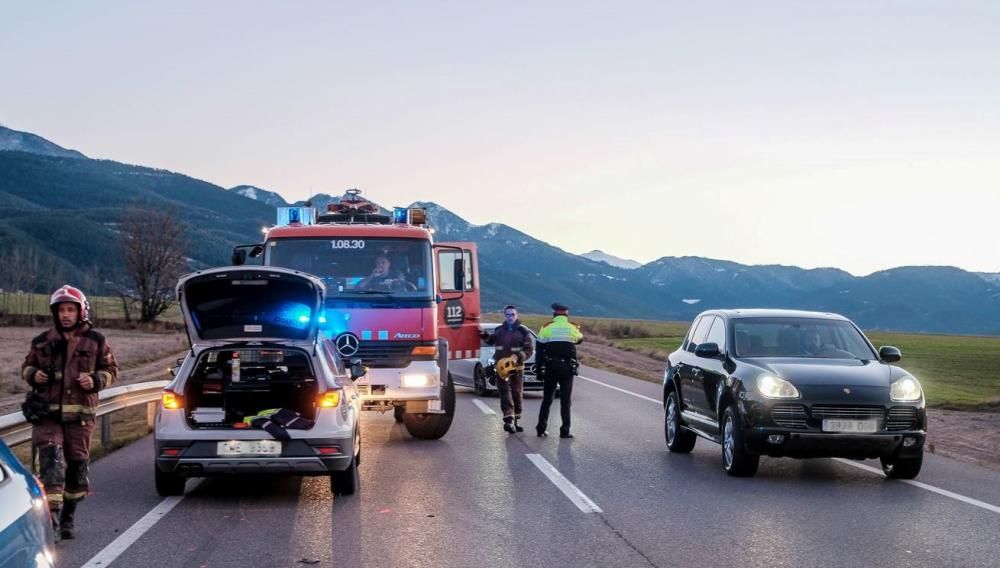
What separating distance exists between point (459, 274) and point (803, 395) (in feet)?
18.2

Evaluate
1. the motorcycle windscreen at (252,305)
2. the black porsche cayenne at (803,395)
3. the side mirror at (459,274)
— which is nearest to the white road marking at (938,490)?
the black porsche cayenne at (803,395)

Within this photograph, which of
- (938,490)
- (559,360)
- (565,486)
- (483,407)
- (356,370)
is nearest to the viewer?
(565,486)

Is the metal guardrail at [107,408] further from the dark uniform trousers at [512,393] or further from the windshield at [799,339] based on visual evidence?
the windshield at [799,339]

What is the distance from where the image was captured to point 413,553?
7.41 m

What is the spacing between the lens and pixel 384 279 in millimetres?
14117

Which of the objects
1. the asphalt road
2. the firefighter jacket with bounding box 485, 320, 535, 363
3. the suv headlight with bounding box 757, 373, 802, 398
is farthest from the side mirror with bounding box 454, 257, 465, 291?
the suv headlight with bounding box 757, 373, 802, 398

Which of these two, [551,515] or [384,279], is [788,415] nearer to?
[551,515]

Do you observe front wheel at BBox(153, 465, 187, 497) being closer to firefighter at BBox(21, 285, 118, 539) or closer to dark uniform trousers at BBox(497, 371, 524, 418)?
firefighter at BBox(21, 285, 118, 539)

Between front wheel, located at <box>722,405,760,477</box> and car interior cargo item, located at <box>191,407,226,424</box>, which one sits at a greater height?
car interior cargo item, located at <box>191,407,226,424</box>

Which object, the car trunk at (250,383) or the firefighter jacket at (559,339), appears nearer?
the car trunk at (250,383)

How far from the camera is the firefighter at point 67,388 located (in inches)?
302

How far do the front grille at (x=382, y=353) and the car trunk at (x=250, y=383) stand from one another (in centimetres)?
278

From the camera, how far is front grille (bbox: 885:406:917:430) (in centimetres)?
1084

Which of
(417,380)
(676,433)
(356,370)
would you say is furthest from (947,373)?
(356,370)
